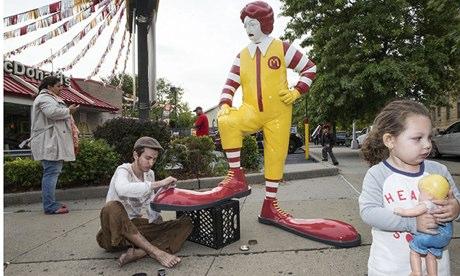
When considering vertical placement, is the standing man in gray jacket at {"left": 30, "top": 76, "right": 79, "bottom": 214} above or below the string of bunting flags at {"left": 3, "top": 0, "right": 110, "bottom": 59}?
below

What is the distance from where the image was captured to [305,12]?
1292cm

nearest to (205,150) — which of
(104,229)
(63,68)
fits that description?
(104,229)

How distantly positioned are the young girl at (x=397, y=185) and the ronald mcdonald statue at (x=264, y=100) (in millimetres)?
1784

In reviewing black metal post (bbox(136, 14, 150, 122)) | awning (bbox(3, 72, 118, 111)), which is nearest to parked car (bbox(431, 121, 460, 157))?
black metal post (bbox(136, 14, 150, 122))

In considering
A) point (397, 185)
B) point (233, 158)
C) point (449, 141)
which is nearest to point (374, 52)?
point (449, 141)

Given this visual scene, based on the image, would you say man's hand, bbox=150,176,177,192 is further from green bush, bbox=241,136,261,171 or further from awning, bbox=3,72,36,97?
awning, bbox=3,72,36,97

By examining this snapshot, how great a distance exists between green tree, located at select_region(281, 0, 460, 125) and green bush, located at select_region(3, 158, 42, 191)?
8735 mm

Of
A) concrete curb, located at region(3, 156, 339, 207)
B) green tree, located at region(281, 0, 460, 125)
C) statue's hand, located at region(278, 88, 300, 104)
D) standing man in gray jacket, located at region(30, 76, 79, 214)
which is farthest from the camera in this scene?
green tree, located at region(281, 0, 460, 125)

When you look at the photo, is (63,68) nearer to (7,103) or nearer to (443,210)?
(7,103)

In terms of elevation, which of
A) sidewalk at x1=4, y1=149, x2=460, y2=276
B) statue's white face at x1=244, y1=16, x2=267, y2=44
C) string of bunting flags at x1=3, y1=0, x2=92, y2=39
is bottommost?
sidewalk at x1=4, y1=149, x2=460, y2=276

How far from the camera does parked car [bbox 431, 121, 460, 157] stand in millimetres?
12219

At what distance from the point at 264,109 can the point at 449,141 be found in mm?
11235

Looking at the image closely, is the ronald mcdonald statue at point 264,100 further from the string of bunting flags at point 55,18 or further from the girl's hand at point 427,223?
the string of bunting flags at point 55,18

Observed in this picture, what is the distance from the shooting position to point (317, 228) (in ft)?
11.2
